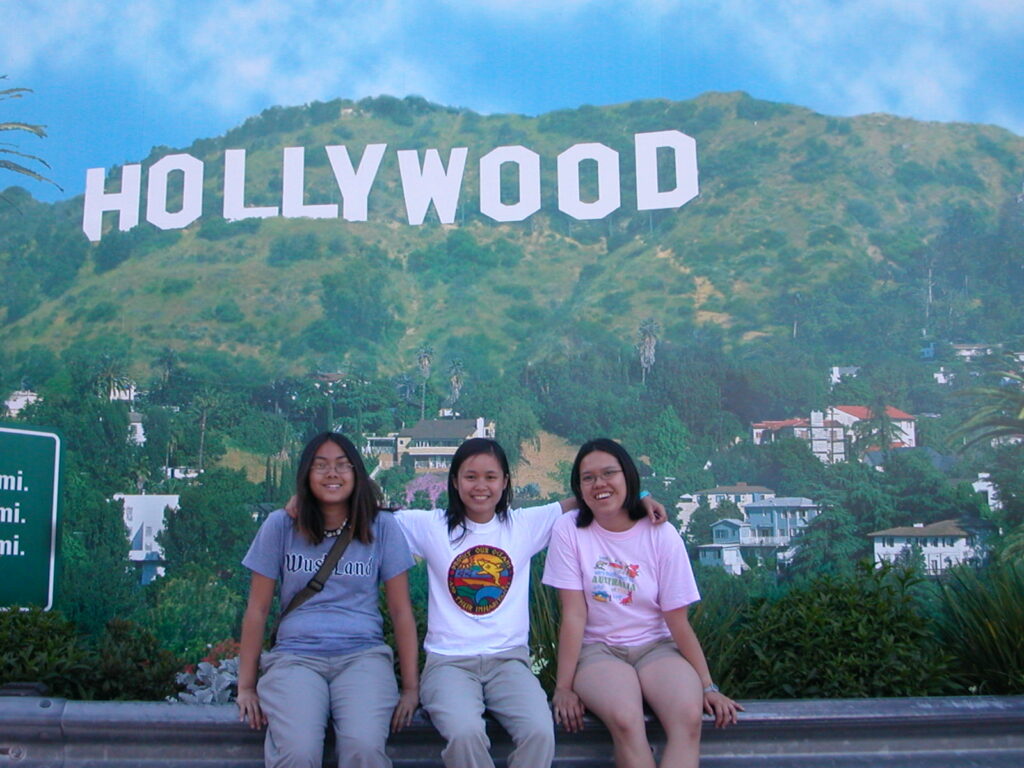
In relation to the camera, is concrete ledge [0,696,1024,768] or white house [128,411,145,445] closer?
concrete ledge [0,696,1024,768]

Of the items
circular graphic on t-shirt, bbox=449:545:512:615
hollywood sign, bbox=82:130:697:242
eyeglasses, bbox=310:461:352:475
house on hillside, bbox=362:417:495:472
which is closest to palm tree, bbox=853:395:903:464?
hollywood sign, bbox=82:130:697:242

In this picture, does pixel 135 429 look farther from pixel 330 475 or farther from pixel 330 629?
pixel 330 629

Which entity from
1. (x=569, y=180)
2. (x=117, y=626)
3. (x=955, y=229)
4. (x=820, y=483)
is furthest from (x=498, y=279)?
(x=117, y=626)

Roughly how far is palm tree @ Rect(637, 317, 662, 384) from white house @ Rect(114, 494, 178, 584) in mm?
3876

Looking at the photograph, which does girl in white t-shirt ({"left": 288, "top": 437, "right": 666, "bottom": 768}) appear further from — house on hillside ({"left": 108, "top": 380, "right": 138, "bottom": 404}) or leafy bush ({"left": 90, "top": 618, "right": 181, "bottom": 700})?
house on hillside ({"left": 108, "top": 380, "right": 138, "bottom": 404})

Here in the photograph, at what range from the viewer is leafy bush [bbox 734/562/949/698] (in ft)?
10.7

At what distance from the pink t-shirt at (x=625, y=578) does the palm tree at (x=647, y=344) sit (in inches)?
179

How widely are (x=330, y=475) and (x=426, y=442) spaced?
15.1 ft

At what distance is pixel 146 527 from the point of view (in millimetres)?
7207

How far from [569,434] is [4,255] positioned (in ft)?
17.0

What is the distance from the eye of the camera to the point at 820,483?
7348 mm

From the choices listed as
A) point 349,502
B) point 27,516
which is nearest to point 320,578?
point 349,502

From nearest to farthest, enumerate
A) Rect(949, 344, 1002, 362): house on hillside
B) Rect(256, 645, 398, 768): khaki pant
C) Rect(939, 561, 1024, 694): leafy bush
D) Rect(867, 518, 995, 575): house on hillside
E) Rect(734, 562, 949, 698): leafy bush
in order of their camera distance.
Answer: Rect(256, 645, 398, 768): khaki pant < Rect(734, 562, 949, 698): leafy bush < Rect(939, 561, 1024, 694): leafy bush < Rect(867, 518, 995, 575): house on hillside < Rect(949, 344, 1002, 362): house on hillside

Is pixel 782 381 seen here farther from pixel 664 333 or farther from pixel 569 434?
pixel 569 434
